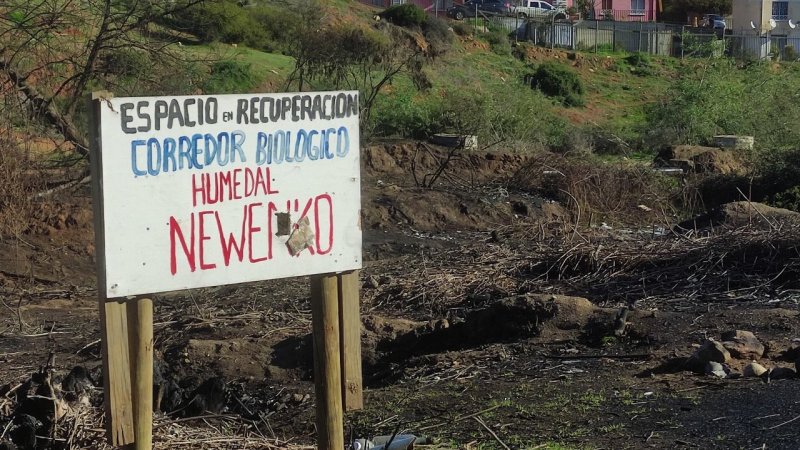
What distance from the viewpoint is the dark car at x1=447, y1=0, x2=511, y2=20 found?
56188 millimetres

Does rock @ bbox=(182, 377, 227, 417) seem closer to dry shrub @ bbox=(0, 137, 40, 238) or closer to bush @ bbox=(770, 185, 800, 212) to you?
dry shrub @ bbox=(0, 137, 40, 238)

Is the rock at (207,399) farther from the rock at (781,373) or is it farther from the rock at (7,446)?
the rock at (781,373)

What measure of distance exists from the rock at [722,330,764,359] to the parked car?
5818 centimetres

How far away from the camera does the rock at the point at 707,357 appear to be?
21.8 feet

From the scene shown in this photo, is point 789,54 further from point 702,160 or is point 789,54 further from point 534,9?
point 702,160

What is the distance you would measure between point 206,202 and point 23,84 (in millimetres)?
→ 10690

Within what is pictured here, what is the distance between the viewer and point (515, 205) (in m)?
17.6

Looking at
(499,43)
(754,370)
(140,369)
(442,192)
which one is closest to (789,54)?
(499,43)

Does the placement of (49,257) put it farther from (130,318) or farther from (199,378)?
(130,318)

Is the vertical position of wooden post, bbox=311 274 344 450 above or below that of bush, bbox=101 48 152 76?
below

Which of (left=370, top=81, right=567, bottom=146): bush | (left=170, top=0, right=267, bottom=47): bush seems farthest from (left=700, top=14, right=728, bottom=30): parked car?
(left=370, top=81, right=567, bottom=146): bush

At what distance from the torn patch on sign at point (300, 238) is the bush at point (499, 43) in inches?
1747

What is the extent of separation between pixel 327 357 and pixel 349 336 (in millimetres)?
145

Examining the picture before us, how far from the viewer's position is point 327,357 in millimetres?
4289
